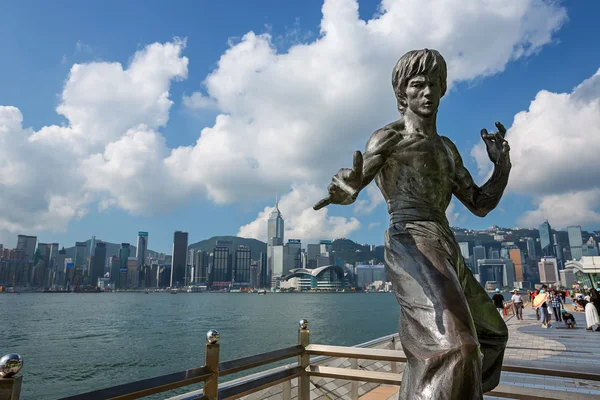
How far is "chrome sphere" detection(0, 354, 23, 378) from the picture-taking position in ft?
6.02

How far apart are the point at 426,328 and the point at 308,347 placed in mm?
2140

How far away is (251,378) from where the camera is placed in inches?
136

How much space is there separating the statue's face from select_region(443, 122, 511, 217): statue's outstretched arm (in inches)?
13.7

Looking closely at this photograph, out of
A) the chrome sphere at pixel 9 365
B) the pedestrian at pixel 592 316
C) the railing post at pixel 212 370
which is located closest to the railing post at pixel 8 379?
the chrome sphere at pixel 9 365

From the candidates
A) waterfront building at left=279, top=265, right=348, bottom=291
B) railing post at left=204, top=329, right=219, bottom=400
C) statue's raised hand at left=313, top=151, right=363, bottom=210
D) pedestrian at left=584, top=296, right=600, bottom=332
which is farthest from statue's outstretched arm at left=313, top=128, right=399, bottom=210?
waterfront building at left=279, top=265, right=348, bottom=291

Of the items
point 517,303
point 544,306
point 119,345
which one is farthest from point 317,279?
point 544,306

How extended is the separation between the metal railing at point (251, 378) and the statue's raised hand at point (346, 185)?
4.88 ft

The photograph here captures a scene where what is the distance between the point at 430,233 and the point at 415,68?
105 centimetres

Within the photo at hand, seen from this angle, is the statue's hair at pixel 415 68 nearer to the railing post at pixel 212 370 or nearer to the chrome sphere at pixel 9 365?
the railing post at pixel 212 370

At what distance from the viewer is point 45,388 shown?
17.0m

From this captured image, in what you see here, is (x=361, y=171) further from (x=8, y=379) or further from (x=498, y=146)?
(x=8, y=379)

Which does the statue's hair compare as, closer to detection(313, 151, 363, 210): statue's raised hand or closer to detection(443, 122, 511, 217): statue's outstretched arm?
detection(443, 122, 511, 217): statue's outstretched arm

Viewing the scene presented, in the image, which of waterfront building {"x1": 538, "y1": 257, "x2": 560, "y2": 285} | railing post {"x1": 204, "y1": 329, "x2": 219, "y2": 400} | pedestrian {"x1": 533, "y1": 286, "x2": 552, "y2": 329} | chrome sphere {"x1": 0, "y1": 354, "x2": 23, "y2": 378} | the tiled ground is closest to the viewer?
chrome sphere {"x1": 0, "y1": 354, "x2": 23, "y2": 378}

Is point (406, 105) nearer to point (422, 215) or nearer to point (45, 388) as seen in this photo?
point (422, 215)
